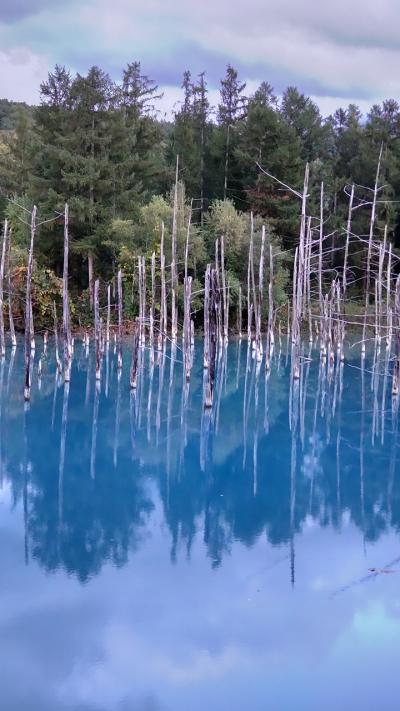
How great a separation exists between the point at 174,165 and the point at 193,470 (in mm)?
23012

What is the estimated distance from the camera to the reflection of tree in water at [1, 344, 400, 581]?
336 inches

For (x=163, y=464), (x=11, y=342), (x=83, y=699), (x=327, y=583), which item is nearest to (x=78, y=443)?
(x=163, y=464)

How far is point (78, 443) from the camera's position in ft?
40.3

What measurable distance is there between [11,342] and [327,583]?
16.4m

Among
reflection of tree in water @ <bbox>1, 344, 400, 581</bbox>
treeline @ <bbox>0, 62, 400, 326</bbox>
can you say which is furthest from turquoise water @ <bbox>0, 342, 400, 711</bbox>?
treeline @ <bbox>0, 62, 400, 326</bbox>

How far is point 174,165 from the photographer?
1257 inches

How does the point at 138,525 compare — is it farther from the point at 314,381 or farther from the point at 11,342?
the point at 11,342

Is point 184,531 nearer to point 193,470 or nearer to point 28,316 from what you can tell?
point 193,470

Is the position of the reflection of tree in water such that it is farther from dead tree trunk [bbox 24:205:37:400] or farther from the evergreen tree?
the evergreen tree

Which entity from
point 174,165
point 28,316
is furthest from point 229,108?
point 28,316

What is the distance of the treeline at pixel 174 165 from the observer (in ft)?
84.6

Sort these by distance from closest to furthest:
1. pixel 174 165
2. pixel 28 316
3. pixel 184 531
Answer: pixel 184 531 < pixel 28 316 < pixel 174 165

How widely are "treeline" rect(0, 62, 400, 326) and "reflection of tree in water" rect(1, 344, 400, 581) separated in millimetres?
10129

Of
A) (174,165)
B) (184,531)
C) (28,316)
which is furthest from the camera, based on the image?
(174,165)
